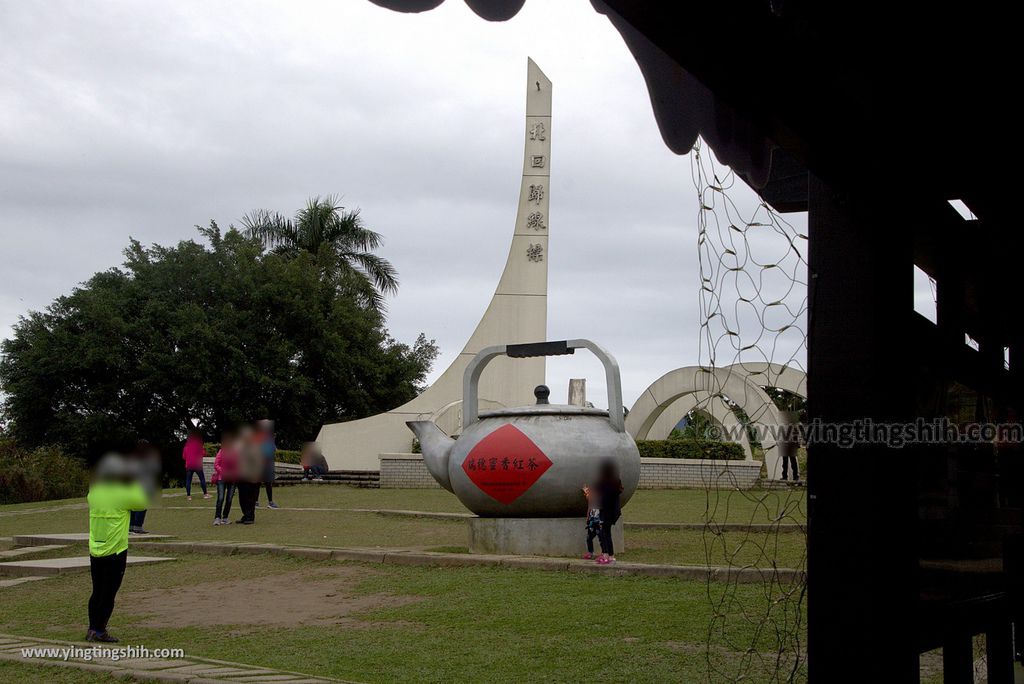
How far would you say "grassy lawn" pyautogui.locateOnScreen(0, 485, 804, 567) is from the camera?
10031 mm

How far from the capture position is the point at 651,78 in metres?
2.68

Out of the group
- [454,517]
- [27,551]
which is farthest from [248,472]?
[27,551]

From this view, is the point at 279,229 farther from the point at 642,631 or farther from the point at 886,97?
the point at 886,97

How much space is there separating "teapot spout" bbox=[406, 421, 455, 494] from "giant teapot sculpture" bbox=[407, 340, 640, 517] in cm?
19

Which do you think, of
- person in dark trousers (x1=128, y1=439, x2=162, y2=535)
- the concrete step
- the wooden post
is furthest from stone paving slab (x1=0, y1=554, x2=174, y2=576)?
the wooden post

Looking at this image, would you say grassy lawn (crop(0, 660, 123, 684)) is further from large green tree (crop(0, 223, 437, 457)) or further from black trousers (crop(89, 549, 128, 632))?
large green tree (crop(0, 223, 437, 457))

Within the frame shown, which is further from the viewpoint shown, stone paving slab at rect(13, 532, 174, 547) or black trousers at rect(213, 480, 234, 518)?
black trousers at rect(213, 480, 234, 518)

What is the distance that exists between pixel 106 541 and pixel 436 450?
Answer: 446 cm

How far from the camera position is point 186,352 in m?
31.1

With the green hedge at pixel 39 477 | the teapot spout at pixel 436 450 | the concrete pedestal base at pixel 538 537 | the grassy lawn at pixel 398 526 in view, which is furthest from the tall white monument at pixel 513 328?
the concrete pedestal base at pixel 538 537

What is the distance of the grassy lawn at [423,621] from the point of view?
548cm

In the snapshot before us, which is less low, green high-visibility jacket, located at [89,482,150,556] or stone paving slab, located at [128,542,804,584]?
green high-visibility jacket, located at [89,482,150,556]

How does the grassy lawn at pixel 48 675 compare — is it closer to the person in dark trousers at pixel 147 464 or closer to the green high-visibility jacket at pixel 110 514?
the green high-visibility jacket at pixel 110 514

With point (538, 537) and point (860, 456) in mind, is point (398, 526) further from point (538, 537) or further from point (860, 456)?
point (860, 456)
